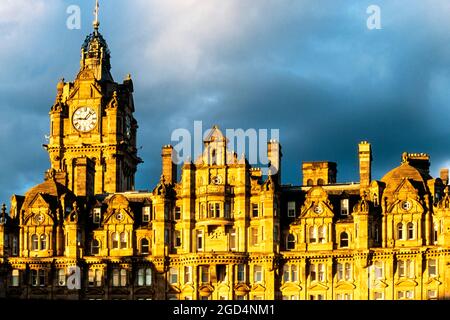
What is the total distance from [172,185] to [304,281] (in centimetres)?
1606

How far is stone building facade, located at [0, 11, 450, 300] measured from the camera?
561ft

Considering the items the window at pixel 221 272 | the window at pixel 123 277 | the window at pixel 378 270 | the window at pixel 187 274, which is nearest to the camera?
the window at pixel 378 270

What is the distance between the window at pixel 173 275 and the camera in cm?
17562

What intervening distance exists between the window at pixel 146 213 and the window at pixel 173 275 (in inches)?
269

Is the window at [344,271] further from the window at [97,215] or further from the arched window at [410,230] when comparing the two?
the window at [97,215]

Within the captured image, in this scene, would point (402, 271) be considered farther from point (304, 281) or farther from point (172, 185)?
point (172, 185)

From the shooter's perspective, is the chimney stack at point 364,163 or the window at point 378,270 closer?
the window at point 378,270

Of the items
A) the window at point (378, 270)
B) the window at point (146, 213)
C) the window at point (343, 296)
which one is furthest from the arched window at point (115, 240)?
the window at point (378, 270)

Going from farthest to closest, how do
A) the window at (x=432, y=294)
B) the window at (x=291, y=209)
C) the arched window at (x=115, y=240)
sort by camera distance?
the arched window at (x=115, y=240) → the window at (x=291, y=209) → the window at (x=432, y=294)

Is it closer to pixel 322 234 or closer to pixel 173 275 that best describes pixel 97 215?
pixel 173 275


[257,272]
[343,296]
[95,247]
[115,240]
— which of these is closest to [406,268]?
[343,296]

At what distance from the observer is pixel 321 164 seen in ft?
604

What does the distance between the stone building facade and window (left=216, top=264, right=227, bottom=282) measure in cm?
13

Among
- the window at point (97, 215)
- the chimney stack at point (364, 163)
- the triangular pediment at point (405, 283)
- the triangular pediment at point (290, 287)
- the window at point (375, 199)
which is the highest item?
the chimney stack at point (364, 163)
